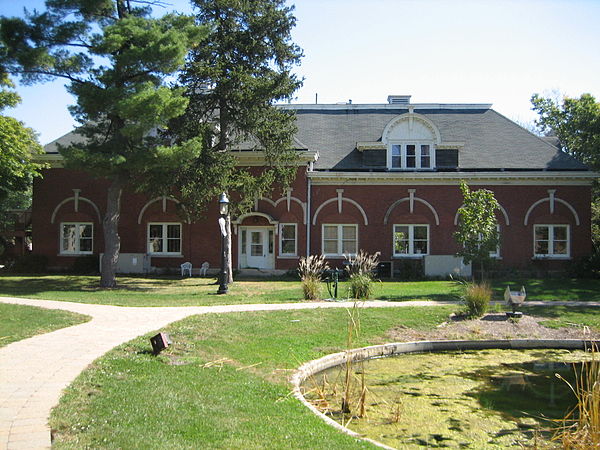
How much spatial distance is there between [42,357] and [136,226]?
19.5 metres

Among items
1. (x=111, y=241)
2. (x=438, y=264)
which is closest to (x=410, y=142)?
(x=438, y=264)

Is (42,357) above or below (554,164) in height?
below

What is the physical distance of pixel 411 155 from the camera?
27.0 meters

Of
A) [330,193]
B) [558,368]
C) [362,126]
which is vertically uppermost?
[362,126]

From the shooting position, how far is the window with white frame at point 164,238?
27328mm

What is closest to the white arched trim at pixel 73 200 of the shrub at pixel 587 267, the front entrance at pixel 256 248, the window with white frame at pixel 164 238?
the window with white frame at pixel 164 238

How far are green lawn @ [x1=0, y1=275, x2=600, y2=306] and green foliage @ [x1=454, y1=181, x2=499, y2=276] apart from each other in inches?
62.0

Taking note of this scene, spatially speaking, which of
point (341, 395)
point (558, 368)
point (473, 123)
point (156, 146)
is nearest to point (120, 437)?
point (341, 395)

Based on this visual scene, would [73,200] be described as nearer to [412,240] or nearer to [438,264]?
[412,240]

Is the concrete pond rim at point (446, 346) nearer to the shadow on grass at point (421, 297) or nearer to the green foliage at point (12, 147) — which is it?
the shadow on grass at point (421, 297)

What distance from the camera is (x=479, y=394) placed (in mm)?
8391

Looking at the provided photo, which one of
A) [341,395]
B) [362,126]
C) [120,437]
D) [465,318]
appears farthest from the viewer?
[362,126]

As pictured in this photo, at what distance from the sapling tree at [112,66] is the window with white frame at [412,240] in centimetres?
1156

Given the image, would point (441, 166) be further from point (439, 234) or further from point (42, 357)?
point (42, 357)
